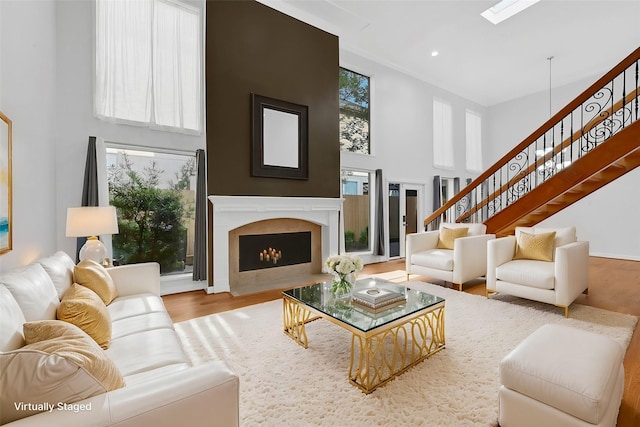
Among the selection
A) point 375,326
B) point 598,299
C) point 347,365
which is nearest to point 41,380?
point 375,326

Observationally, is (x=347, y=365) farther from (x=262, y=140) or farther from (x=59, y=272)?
(x=262, y=140)

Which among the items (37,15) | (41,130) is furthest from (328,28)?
(41,130)

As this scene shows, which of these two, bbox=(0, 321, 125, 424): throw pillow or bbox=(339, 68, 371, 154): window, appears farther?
bbox=(339, 68, 371, 154): window

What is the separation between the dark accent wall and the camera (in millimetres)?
4250

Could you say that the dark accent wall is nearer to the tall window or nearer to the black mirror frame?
the black mirror frame

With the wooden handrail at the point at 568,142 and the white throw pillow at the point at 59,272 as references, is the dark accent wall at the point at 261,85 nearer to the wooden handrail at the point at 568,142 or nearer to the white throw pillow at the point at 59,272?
the white throw pillow at the point at 59,272

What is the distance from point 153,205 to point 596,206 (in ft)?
29.9

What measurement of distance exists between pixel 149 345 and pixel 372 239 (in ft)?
17.3

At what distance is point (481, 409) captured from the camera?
171 cm

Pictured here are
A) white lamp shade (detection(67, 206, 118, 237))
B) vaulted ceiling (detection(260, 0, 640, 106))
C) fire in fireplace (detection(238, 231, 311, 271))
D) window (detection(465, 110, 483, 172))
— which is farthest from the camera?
window (detection(465, 110, 483, 172))

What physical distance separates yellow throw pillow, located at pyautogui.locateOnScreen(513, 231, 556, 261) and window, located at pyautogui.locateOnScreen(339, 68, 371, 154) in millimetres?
3581

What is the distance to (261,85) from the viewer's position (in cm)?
466

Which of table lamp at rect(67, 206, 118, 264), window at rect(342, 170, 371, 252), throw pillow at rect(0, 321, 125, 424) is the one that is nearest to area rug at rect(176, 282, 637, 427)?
throw pillow at rect(0, 321, 125, 424)

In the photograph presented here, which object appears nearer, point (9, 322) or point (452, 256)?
point (9, 322)
